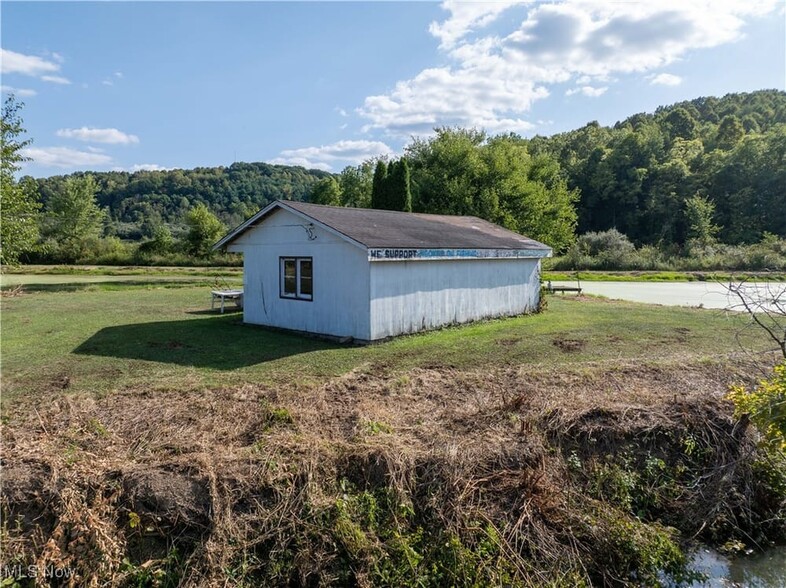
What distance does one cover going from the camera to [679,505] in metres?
4.91

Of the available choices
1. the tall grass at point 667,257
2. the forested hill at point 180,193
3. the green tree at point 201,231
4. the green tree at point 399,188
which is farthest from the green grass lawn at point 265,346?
the forested hill at point 180,193

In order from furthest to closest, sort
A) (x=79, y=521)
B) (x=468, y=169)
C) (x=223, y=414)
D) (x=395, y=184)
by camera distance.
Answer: (x=468, y=169), (x=395, y=184), (x=223, y=414), (x=79, y=521)

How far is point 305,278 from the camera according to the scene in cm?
1218

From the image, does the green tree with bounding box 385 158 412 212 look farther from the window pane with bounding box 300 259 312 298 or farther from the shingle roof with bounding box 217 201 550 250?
the window pane with bounding box 300 259 312 298

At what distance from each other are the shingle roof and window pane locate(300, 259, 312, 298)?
4.04 ft

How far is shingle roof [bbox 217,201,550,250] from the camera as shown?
446 inches

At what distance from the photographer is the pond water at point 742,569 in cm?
426

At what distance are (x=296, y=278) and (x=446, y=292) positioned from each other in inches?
151

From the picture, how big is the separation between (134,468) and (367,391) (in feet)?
10.8

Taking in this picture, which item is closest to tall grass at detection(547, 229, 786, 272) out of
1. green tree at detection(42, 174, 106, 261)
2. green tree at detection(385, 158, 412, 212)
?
green tree at detection(385, 158, 412, 212)

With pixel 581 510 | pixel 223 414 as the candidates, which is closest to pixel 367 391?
pixel 223 414

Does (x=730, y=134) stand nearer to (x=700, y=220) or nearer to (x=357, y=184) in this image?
(x=700, y=220)

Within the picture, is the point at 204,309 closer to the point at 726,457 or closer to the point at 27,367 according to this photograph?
the point at 27,367

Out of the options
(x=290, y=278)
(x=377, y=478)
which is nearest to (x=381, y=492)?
(x=377, y=478)
